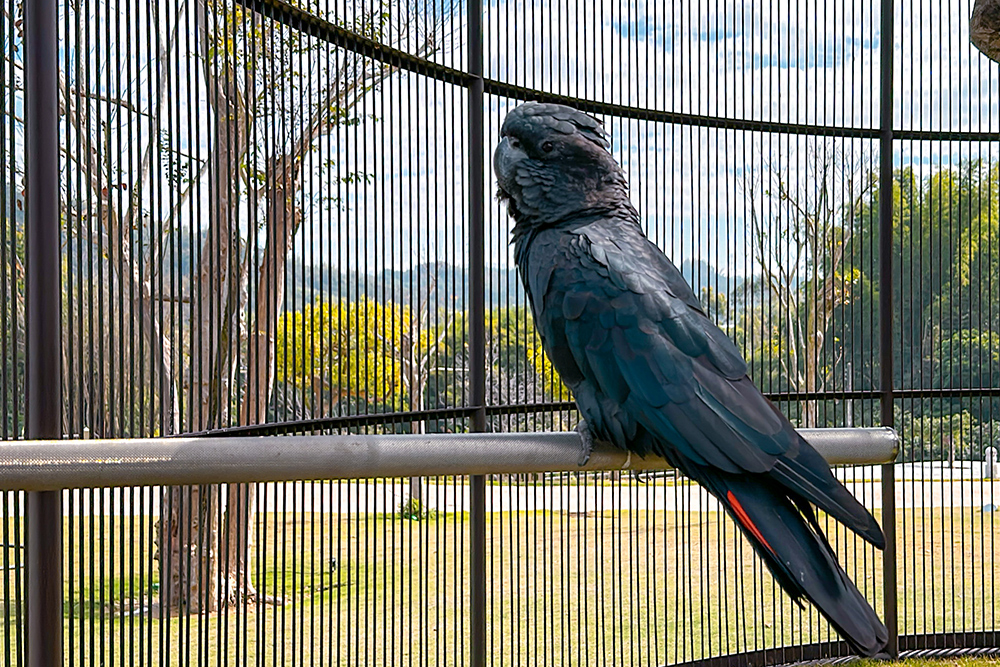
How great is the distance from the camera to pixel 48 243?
1.78 metres

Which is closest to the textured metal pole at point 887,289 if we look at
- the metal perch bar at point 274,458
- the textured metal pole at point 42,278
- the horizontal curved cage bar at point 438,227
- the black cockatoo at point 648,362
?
the horizontal curved cage bar at point 438,227

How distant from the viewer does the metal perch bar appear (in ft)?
4.12

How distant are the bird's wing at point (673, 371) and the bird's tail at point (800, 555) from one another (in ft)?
0.11

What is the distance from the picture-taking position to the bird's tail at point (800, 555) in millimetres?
1173

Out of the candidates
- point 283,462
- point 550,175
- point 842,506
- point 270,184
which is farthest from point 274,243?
point 842,506

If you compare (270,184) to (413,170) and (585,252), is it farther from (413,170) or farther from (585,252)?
(585,252)

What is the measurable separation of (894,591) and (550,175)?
316cm

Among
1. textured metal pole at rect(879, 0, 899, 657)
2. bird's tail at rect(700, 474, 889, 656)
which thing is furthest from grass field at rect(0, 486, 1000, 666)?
bird's tail at rect(700, 474, 889, 656)

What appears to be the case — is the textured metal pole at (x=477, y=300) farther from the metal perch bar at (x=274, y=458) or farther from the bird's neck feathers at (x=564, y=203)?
the metal perch bar at (x=274, y=458)

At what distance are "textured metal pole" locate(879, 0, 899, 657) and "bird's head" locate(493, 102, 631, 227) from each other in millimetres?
2791

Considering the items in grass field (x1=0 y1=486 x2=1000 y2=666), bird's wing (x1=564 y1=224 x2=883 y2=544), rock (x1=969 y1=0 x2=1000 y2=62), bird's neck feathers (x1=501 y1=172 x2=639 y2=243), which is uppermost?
rock (x1=969 y1=0 x2=1000 y2=62)

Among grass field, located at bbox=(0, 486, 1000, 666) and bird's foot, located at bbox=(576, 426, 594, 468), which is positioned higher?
bird's foot, located at bbox=(576, 426, 594, 468)

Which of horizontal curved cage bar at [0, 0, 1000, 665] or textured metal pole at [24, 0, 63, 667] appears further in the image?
horizontal curved cage bar at [0, 0, 1000, 665]

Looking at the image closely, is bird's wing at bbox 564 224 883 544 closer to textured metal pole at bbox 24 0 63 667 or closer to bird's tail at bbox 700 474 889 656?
bird's tail at bbox 700 474 889 656
